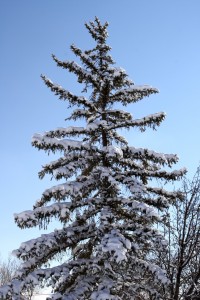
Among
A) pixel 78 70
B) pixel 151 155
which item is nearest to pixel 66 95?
pixel 78 70

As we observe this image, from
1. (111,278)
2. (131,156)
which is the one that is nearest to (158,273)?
(111,278)

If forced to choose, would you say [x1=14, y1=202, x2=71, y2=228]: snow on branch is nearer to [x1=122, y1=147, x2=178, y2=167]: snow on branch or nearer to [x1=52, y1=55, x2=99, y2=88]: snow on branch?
[x1=122, y1=147, x2=178, y2=167]: snow on branch

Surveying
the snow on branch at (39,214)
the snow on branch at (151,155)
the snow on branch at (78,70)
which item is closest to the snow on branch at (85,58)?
the snow on branch at (78,70)

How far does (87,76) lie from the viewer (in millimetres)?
13516

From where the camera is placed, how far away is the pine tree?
9688 millimetres

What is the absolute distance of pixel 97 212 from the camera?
37.4 feet

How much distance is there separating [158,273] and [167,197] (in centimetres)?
297

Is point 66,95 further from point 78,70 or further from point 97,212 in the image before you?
point 97,212

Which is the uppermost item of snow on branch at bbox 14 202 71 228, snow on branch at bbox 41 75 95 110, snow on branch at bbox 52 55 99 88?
snow on branch at bbox 52 55 99 88

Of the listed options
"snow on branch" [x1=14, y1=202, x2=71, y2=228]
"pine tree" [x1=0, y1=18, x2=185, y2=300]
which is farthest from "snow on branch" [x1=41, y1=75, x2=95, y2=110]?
"snow on branch" [x1=14, y1=202, x2=71, y2=228]

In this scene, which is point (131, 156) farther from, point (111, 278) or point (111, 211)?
point (111, 278)

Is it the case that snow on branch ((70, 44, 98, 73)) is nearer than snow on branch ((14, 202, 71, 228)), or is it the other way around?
snow on branch ((14, 202, 71, 228))

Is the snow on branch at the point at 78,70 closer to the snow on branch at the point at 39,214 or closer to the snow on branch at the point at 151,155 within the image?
the snow on branch at the point at 151,155

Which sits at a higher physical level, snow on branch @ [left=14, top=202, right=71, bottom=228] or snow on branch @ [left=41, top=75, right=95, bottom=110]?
snow on branch @ [left=41, top=75, right=95, bottom=110]
